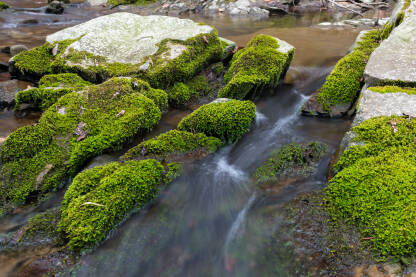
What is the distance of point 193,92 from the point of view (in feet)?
24.2

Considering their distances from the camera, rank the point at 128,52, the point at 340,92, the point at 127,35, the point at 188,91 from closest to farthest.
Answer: the point at 340,92 → the point at 188,91 → the point at 128,52 → the point at 127,35

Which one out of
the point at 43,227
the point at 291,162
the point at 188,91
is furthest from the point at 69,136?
the point at 291,162

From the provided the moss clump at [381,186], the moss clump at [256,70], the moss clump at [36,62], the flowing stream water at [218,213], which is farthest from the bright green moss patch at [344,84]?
the moss clump at [36,62]

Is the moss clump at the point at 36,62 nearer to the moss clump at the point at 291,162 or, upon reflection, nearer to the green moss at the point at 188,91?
the green moss at the point at 188,91

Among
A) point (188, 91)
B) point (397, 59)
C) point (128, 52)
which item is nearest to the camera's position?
point (397, 59)

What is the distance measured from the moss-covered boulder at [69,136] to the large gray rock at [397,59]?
178 inches

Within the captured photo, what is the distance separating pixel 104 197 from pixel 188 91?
13.6 feet

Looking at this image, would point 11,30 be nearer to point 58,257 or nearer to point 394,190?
point 58,257

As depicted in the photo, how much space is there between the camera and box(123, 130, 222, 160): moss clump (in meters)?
4.75

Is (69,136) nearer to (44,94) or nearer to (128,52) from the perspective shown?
(44,94)

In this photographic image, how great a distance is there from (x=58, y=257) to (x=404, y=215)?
4.03 m

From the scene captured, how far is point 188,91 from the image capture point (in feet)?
23.8

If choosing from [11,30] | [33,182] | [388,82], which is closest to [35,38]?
[11,30]

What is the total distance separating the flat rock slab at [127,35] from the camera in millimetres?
7484
